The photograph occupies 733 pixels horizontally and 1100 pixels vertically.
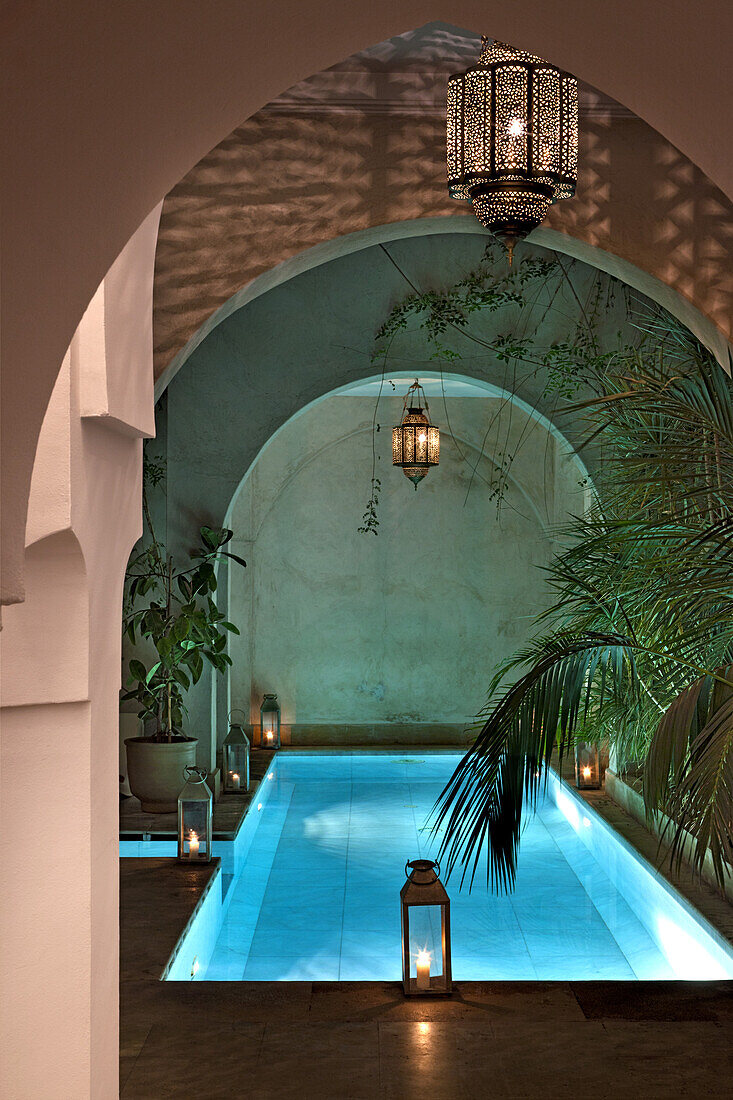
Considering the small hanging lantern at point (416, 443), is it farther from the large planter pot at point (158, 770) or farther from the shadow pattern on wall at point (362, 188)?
the shadow pattern on wall at point (362, 188)

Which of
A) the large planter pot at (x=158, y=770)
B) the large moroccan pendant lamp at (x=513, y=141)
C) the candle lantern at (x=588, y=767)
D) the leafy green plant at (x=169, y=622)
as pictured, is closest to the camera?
the large moroccan pendant lamp at (x=513, y=141)

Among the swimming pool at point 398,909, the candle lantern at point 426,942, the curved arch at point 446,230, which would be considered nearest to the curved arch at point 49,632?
the curved arch at point 446,230

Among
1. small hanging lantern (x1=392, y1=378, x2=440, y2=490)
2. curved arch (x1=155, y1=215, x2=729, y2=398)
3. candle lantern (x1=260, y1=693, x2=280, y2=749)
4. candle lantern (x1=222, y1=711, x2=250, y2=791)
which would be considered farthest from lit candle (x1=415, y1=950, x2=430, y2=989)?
candle lantern (x1=260, y1=693, x2=280, y2=749)

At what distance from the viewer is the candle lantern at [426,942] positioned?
4.30 metres

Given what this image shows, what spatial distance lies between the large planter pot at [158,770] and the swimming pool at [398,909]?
0.69m

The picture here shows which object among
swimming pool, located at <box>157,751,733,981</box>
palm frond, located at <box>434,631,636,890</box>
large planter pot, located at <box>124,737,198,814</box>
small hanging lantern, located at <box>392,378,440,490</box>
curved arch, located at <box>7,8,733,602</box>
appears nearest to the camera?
curved arch, located at <box>7,8,733,602</box>

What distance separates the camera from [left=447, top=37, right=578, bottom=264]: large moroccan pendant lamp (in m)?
3.14

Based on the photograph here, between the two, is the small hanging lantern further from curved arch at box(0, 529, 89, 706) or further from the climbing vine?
curved arch at box(0, 529, 89, 706)

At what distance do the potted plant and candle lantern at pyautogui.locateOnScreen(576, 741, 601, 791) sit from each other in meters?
3.12

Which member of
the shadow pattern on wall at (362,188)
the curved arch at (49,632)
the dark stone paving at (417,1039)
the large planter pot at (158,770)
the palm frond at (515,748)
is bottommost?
the dark stone paving at (417,1039)

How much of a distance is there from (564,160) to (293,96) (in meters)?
1.79

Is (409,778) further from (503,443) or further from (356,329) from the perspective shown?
(356,329)

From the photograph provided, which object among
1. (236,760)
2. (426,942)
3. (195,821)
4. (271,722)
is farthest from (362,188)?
(271,722)

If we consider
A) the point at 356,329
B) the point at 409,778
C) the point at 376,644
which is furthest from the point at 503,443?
the point at 356,329
